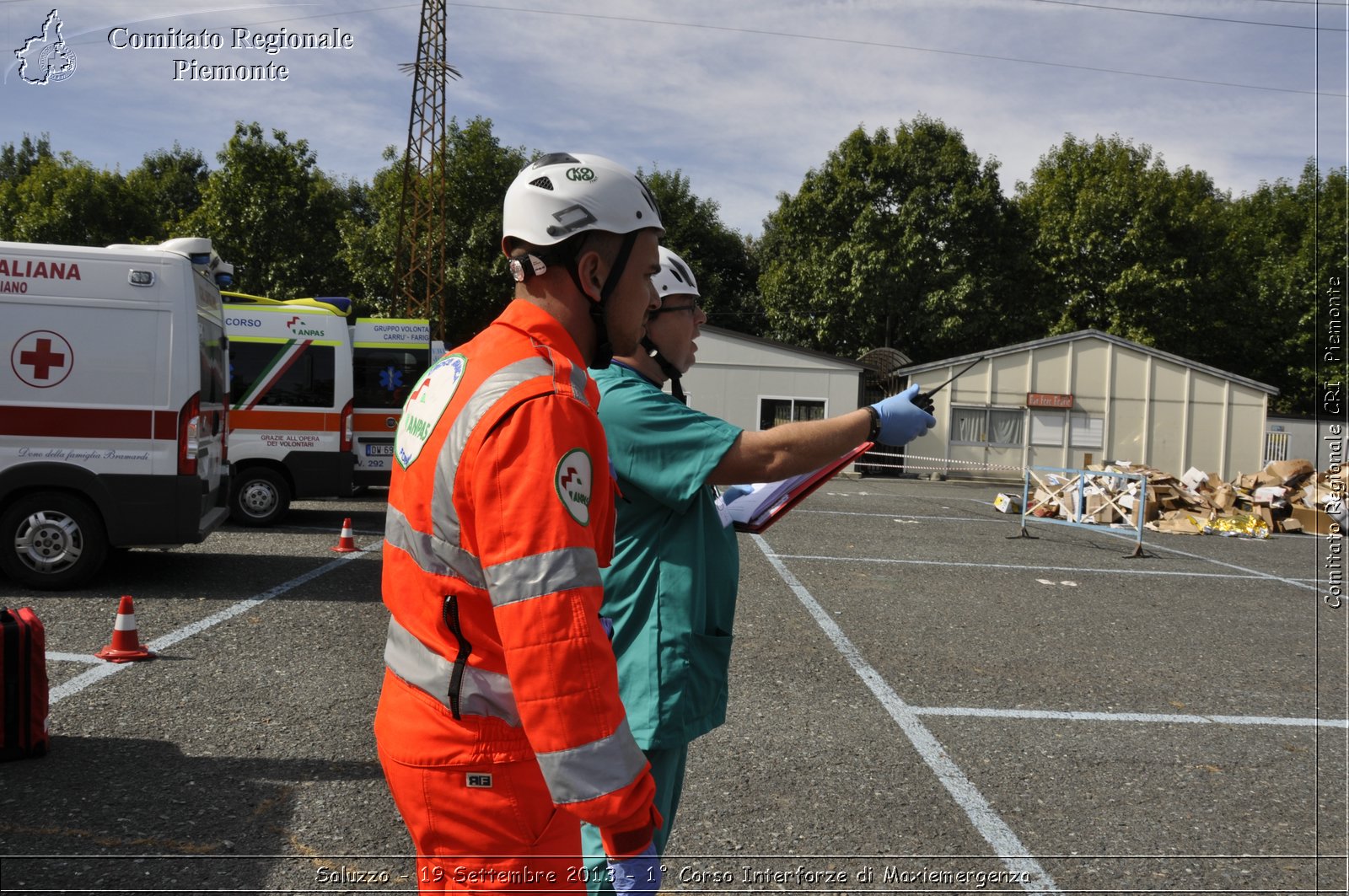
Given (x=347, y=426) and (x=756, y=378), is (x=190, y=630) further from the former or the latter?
(x=756, y=378)

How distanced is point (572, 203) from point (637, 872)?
3.81 ft

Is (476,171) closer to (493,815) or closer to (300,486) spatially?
(300,486)

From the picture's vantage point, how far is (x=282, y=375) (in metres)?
12.5

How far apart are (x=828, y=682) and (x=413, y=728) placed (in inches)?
186

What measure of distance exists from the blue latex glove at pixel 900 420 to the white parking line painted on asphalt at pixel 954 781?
185cm

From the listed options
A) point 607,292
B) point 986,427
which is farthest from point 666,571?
point 986,427

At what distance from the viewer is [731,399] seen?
99.0 ft

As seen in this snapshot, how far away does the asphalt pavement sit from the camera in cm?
355

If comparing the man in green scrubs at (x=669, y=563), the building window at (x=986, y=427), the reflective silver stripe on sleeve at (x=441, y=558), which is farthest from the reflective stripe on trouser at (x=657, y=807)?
the building window at (x=986, y=427)

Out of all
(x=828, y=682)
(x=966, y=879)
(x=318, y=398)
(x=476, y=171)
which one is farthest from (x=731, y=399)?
(x=966, y=879)

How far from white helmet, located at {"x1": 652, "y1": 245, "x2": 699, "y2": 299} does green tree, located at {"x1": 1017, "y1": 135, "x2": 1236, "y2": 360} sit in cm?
3893

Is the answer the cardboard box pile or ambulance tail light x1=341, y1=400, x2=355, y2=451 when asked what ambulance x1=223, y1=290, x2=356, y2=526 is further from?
the cardboard box pile

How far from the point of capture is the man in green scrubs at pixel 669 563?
2.29 metres

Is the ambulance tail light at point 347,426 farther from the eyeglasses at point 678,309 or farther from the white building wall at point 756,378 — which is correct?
the white building wall at point 756,378
